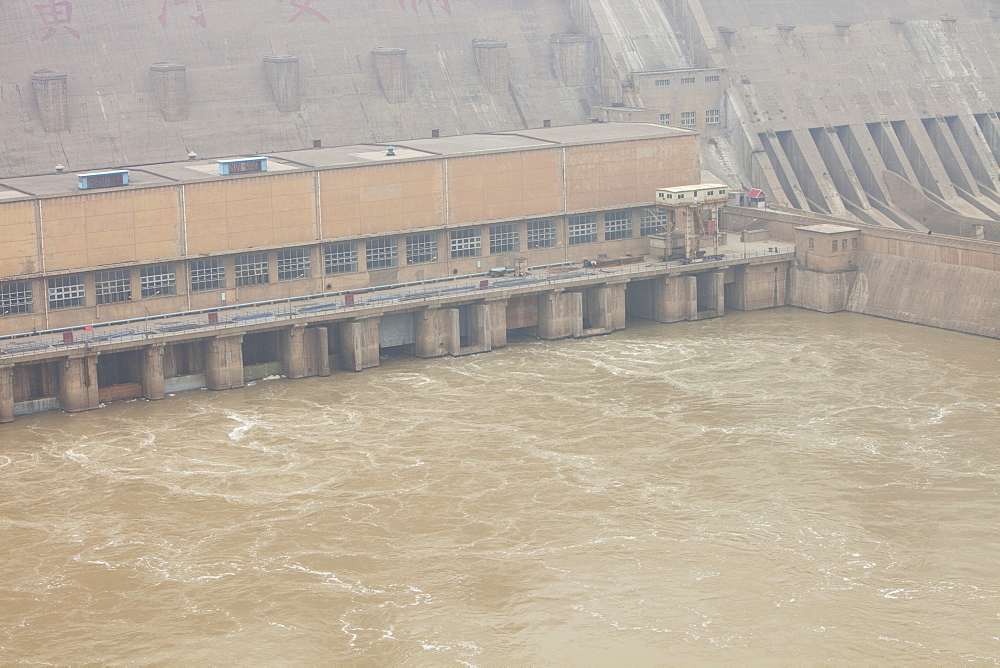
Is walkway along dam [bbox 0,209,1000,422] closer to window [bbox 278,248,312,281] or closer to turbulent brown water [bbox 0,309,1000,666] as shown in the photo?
window [bbox 278,248,312,281]

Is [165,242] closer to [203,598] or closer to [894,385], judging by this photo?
[203,598]

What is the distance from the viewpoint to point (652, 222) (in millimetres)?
85812

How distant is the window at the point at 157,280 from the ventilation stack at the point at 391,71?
102 feet

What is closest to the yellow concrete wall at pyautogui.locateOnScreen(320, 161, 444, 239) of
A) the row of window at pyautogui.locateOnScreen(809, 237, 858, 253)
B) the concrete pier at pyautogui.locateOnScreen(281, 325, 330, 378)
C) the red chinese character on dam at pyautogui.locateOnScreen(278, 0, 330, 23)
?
the concrete pier at pyautogui.locateOnScreen(281, 325, 330, 378)

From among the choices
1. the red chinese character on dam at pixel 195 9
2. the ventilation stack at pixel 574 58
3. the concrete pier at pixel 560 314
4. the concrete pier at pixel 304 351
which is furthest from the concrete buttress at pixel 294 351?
the ventilation stack at pixel 574 58

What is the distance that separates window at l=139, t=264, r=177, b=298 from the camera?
70.2 metres

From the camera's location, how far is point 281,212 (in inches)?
2884

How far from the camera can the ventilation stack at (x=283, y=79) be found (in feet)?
308

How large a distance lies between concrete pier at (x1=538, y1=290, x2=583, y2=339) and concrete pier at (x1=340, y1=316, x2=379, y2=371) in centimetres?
978

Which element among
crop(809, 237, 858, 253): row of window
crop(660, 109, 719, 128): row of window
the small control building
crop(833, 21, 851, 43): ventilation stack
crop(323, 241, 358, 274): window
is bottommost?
crop(809, 237, 858, 253): row of window

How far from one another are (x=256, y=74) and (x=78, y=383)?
35.1 metres

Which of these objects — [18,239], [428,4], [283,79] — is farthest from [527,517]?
[428,4]

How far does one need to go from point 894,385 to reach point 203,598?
113 feet

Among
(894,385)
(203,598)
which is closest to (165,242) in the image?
(203,598)
